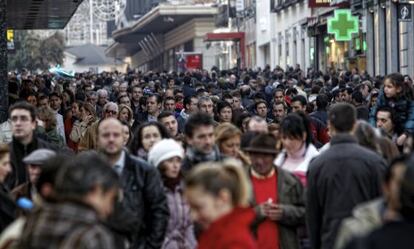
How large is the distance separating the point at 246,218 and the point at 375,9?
40076 mm

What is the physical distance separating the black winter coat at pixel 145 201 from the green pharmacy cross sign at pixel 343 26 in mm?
34692

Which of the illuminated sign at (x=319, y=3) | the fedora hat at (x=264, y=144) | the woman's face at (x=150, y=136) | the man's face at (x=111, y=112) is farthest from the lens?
the illuminated sign at (x=319, y=3)

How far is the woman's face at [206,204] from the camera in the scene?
6809 mm

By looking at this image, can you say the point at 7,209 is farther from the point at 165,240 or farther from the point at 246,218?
the point at 246,218

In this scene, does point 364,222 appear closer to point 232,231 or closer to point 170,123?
point 232,231

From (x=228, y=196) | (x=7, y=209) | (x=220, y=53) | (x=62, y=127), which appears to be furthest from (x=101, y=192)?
(x=220, y=53)

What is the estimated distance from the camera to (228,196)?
271 inches

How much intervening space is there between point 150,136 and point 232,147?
0.94m

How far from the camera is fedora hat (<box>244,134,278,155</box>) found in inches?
397

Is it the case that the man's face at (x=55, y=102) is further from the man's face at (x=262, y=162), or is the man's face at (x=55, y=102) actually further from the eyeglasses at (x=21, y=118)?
the man's face at (x=262, y=162)

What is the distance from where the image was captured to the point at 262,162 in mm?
10141

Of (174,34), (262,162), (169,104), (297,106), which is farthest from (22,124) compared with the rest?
(174,34)

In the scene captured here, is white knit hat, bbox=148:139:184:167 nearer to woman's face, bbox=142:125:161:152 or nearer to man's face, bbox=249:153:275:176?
man's face, bbox=249:153:275:176

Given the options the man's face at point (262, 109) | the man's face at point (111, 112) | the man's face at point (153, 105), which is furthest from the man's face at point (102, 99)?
the man's face at point (111, 112)
